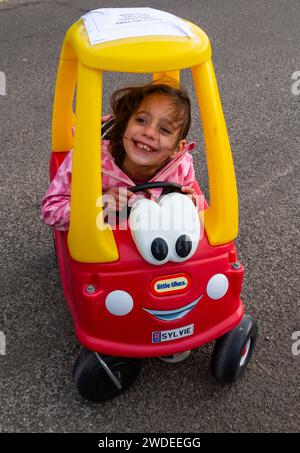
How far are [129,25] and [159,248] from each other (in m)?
0.47

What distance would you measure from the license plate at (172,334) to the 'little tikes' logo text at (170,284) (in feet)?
0.36

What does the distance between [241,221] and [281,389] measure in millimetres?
741

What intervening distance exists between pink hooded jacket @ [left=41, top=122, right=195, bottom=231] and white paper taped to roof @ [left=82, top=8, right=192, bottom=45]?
0.32 meters

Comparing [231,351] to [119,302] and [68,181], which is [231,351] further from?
[68,181]

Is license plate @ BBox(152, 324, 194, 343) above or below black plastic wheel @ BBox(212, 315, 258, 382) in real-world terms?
above

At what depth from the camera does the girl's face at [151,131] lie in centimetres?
127

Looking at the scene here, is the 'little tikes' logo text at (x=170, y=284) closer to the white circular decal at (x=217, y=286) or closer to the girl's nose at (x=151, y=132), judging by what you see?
the white circular decal at (x=217, y=286)

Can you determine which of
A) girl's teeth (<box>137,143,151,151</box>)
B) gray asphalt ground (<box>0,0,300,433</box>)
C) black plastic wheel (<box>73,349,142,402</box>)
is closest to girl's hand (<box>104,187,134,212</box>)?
girl's teeth (<box>137,143,151,151</box>)

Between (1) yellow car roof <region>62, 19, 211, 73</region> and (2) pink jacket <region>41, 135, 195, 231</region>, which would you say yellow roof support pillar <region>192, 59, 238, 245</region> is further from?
(2) pink jacket <region>41, 135, 195, 231</region>

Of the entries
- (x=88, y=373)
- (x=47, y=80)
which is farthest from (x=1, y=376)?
(x=47, y=80)

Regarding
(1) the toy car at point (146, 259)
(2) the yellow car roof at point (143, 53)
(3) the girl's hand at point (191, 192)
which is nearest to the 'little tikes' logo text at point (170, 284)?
(1) the toy car at point (146, 259)

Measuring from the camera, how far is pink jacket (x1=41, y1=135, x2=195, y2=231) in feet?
4.39

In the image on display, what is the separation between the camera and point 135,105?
1345 mm

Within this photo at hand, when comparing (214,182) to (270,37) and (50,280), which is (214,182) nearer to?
(50,280)
